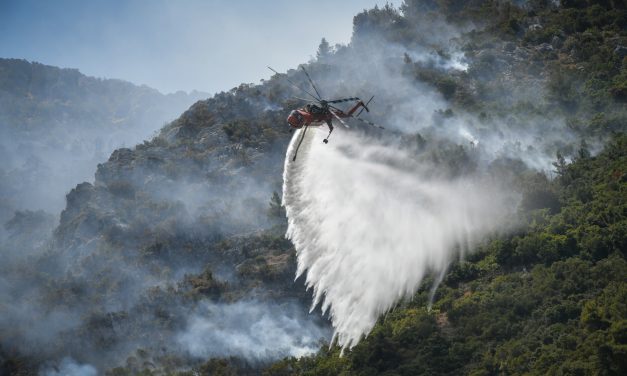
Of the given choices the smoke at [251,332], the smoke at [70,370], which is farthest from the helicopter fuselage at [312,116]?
the smoke at [70,370]

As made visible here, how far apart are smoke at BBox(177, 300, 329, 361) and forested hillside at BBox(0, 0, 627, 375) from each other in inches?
Result: 6.3

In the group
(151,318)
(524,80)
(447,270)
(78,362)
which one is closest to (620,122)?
(524,80)

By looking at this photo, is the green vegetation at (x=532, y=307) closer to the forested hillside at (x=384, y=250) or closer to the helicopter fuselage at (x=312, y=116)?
the forested hillside at (x=384, y=250)

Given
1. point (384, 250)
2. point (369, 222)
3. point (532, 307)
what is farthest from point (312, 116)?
point (532, 307)

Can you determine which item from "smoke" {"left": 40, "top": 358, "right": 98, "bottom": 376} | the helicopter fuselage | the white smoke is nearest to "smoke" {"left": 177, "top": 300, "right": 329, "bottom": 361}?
the white smoke

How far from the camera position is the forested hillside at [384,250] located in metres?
44.9

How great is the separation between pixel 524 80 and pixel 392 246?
3872 cm

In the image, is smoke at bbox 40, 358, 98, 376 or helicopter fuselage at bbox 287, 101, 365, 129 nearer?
helicopter fuselage at bbox 287, 101, 365, 129

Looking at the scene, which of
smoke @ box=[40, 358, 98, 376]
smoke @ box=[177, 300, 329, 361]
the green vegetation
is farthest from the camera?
smoke @ box=[40, 358, 98, 376]

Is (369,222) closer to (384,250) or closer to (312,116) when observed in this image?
(384,250)

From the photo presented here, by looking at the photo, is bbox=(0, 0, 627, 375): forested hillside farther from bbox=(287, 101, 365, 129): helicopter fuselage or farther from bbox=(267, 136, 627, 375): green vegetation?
bbox=(287, 101, 365, 129): helicopter fuselage

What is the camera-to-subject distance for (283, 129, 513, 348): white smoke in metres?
47.8

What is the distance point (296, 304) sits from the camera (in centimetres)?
6375

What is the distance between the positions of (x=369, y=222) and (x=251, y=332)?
16.4 m
